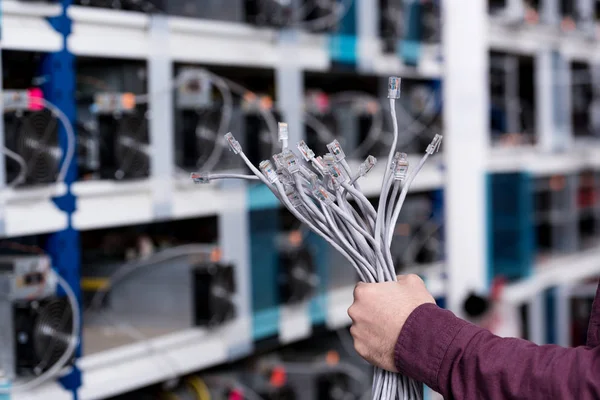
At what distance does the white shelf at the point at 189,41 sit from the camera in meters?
1.65

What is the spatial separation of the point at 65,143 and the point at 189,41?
0.43 metres

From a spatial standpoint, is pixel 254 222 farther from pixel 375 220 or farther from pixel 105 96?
pixel 375 220

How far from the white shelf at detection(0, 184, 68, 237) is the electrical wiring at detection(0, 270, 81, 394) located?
97 mm

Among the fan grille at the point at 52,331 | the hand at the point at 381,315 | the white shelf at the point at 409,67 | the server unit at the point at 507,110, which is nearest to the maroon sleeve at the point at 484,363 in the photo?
the hand at the point at 381,315

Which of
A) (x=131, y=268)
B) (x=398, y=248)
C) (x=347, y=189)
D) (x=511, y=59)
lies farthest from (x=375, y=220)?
(x=511, y=59)

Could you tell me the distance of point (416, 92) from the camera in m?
2.70

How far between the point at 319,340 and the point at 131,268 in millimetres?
849

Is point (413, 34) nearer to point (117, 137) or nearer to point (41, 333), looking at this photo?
point (117, 137)

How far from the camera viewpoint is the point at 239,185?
6.69ft

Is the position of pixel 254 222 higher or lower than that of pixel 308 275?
higher

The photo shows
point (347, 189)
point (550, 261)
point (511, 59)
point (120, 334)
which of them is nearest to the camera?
point (347, 189)

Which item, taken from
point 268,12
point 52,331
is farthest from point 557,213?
point 52,331

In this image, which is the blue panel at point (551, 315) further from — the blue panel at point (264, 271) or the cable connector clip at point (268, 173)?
the cable connector clip at point (268, 173)

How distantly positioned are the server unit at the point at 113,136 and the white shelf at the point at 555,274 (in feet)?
5.45
